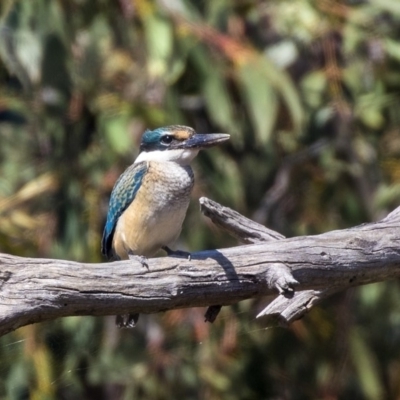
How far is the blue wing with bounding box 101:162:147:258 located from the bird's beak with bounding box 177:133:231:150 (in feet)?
0.58

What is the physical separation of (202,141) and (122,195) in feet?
1.22

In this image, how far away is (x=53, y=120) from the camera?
549 cm

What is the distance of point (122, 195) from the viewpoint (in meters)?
4.14

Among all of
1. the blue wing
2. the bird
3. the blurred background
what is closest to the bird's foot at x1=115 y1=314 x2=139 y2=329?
the bird

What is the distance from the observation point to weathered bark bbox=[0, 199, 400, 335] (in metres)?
3.08

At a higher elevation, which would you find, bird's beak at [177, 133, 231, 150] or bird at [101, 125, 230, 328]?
bird's beak at [177, 133, 231, 150]

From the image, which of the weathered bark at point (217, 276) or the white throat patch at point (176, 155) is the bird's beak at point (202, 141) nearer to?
the white throat patch at point (176, 155)

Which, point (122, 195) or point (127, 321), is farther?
point (122, 195)

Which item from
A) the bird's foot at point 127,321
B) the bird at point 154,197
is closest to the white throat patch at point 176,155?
the bird at point 154,197

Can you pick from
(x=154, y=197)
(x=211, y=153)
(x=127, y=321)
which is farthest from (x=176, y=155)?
(x=211, y=153)

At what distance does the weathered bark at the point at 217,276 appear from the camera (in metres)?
3.08

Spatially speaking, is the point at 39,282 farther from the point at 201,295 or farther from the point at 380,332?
the point at 380,332

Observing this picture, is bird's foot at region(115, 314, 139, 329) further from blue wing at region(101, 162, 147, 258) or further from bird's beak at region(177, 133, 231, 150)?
bird's beak at region(177, 133, 231, 150)

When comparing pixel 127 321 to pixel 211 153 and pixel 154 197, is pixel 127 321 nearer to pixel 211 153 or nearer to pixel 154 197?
pixel 154 197
